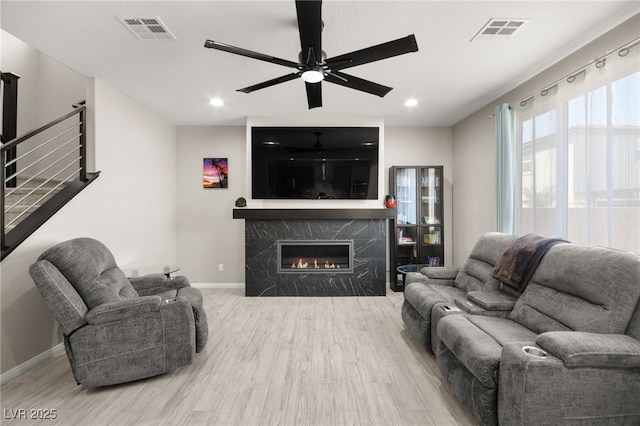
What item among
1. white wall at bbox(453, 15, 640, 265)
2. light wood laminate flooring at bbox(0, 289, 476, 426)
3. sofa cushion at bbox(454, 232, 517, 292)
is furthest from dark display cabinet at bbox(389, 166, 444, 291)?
light wood laminate flooring at bbox(0, 289, 476, 426)

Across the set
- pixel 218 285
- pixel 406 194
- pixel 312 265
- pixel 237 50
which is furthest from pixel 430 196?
pixel 237 50

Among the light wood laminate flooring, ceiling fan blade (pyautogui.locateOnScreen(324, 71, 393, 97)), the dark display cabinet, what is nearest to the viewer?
the light wood laminate flooring

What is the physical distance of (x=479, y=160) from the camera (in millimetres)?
4398

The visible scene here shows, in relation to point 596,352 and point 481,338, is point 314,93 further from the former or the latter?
point 596,352

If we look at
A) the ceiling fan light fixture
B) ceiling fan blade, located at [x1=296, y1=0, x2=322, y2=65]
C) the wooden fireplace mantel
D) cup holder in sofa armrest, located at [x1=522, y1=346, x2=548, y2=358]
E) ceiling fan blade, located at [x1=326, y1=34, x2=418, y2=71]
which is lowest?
cup holder in sofa armrest, located at [x1=522, y1=346, x2=548, y2=358]

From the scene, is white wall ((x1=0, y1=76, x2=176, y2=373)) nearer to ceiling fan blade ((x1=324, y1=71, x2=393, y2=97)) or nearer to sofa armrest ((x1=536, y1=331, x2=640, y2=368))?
ceiling fan blade ((x1=324, y1=71, x2=393, y2=97))

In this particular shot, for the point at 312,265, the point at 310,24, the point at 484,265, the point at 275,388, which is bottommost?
the point at 275,388

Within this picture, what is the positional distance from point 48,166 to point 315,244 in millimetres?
3352

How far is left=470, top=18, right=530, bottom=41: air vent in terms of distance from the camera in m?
2.31

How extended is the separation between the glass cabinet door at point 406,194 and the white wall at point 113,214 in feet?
12.0

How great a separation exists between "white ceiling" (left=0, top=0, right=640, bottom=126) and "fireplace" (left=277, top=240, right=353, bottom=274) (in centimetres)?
206

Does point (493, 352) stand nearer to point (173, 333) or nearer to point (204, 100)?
Answer: point (173, 333)

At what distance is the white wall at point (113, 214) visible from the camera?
251 centimetres

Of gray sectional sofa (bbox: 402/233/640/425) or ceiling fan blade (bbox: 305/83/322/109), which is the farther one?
ceiling fan blade (bbox: 305/83/322/109)
